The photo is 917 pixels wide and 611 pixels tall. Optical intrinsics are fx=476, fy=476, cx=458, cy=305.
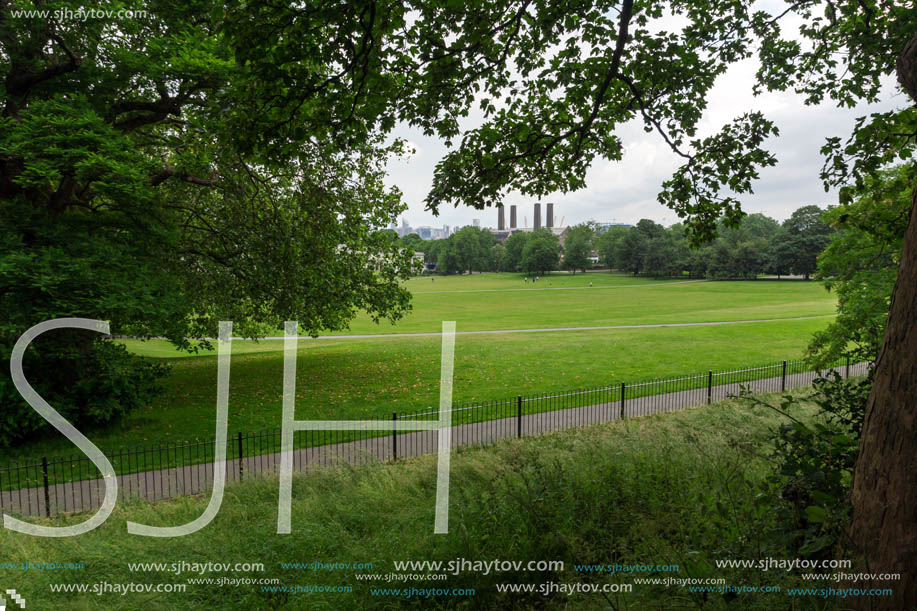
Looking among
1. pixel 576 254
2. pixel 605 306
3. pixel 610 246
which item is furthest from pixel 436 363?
pixel 610 246

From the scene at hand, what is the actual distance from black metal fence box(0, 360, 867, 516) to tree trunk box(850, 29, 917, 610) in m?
3.61

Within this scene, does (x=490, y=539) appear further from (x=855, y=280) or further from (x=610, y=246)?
(x=610, y=246)

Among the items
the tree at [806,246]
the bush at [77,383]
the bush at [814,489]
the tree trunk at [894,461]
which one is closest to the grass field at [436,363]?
the bush at [77,383]

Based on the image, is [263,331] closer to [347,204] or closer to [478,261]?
[347,204]

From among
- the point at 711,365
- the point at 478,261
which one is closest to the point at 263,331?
the point at 711,365

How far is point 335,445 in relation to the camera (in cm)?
1242

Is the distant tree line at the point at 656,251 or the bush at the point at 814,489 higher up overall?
the distant tree line at the point at 656,251

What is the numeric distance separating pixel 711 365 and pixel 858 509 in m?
21.8

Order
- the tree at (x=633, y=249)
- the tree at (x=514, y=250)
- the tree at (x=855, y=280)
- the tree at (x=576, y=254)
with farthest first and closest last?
the tree at (x=514, y=250)
the tree at (x=576, y=254)
the tree at (x=633, y=249)
the tree at (x=855, y=280)

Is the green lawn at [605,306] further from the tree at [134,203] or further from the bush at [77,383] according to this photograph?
the bush at [77,383]

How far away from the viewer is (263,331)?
75.4 ft

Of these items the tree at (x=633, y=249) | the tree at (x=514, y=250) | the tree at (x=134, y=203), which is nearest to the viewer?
the tree at (x=134, y=203)

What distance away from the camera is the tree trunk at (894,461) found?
8.78 ft

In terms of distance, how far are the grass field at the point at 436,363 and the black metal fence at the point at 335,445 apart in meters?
1.39
